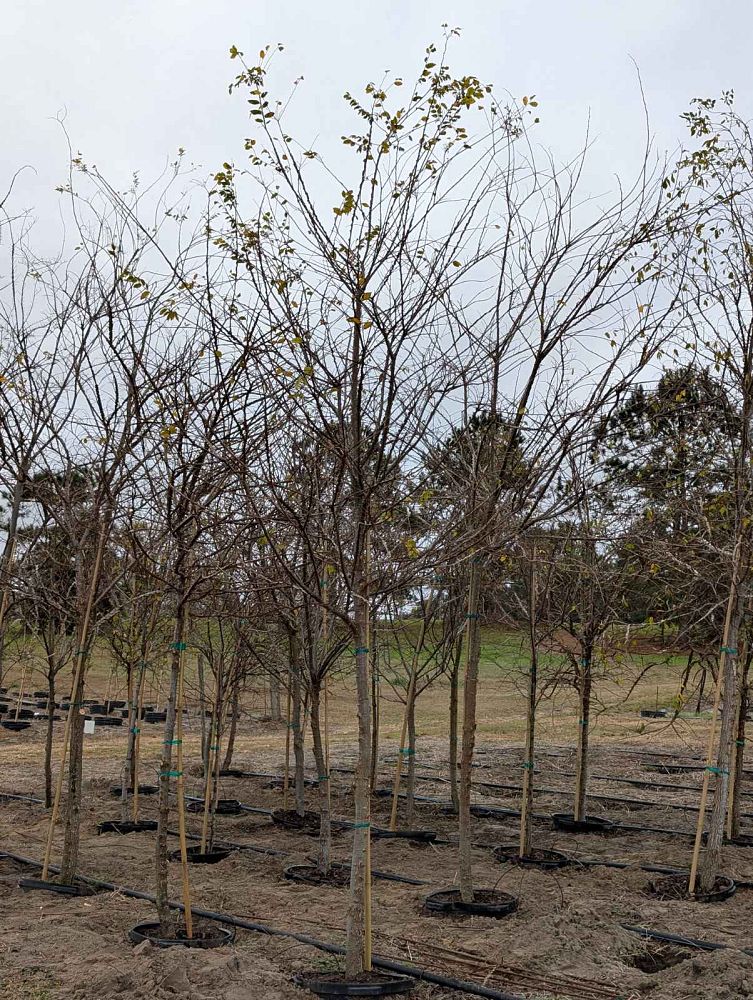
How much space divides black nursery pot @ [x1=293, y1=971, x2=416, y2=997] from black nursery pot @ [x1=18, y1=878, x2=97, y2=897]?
2.65 meters

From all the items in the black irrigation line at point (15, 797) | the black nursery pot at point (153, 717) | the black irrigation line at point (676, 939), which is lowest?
the black nursery pot at point (153, 717)

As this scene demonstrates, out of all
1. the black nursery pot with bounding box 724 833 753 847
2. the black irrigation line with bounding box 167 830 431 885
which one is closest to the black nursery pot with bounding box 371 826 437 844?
the black irrigation line with bounding box 167 830 431 885

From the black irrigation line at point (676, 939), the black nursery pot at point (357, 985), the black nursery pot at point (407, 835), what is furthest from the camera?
the black nursery pot at point (407, 835)

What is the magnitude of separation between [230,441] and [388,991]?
2846 millimetres

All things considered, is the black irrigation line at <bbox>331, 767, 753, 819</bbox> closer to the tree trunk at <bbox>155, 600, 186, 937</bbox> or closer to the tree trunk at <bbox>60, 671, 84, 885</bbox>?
the tree trunk at <bbox>60, 671, 84, 885</bbox>

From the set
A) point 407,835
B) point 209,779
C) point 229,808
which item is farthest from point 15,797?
point 407,835

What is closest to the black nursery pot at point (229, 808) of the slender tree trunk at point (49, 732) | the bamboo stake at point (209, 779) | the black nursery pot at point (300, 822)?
the black nursery pot at point (300, 822)

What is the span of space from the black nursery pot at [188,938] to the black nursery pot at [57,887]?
1261 millimetres

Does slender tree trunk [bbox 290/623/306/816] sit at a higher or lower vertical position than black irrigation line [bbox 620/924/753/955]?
higher

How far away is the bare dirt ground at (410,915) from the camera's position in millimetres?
4809

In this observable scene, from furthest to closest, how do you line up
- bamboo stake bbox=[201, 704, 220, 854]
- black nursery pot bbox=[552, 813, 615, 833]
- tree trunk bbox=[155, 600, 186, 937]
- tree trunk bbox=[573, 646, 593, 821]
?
black nursery pot bbox=[552, 813, 615, 833] → tree trunk bbox=[573, 646, 593, 821] → bamboo stake bbox=[201, 704, 220, 854] → tree trunk bbox=[155, 600, 186, 937]

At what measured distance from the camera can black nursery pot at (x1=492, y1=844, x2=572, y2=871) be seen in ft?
25.9

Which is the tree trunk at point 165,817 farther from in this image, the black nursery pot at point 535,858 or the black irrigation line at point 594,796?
the black irrigation line at point 594,796

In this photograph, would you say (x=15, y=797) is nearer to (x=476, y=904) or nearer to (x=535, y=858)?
(x=535, y=858)
